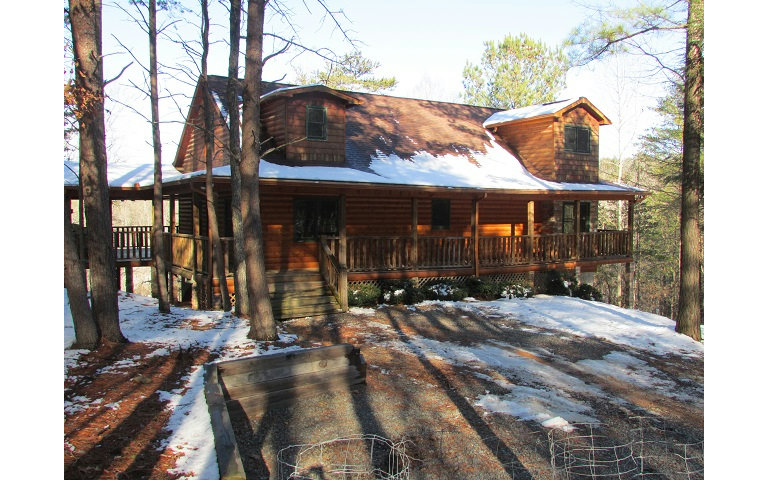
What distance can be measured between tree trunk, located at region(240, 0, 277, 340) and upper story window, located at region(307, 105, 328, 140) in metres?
6.04

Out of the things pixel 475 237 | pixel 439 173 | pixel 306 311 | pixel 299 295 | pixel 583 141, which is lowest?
pixel 306 311

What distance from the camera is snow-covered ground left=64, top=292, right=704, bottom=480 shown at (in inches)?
Answer: 239

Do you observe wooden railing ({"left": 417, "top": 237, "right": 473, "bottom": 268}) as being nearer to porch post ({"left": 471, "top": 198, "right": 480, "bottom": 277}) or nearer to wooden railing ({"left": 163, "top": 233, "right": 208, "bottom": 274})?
porch post ({"left": 471, "top": 198, "right": 480, "bottom": 277})

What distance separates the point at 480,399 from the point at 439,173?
408 inches

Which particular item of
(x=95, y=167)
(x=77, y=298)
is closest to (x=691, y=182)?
(x=95, y=167)

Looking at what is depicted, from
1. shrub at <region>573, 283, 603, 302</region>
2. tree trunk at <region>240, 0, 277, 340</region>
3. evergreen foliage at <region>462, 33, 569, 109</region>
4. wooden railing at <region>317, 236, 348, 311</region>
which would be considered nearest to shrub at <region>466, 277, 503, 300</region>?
shrub at <region>573, 283, 603, 302</region>

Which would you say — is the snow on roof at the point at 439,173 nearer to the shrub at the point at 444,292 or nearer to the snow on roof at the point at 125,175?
the snow on roof at the point at 125,175

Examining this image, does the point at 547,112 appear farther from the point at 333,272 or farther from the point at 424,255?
the point at 333,272

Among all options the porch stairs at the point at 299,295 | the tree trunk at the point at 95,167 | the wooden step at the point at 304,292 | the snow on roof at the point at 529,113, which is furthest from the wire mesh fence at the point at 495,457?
the snow on roof at the point at 529,113

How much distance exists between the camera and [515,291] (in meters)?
17.0

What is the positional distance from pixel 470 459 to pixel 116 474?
3.36m

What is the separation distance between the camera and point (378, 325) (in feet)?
39.8

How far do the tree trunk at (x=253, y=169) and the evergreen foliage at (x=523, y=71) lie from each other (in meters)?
29.1

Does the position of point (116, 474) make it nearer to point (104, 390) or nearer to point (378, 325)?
point (104, 390)
